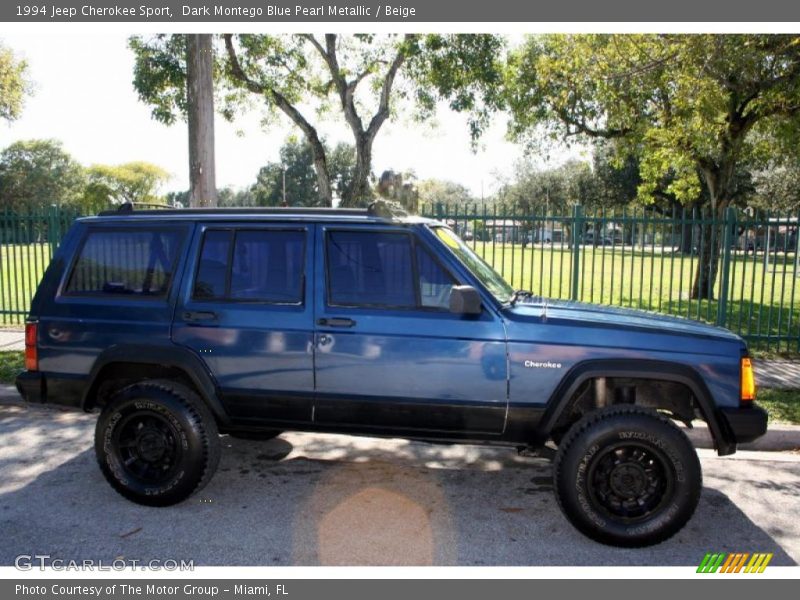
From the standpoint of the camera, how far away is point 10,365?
8617 millimetres

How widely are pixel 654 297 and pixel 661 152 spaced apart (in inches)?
160

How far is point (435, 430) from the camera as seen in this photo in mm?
4238

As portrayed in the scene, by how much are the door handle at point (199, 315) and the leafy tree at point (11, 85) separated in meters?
24.5

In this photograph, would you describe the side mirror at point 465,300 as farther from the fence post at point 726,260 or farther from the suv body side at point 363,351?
the fence post at point 726,260

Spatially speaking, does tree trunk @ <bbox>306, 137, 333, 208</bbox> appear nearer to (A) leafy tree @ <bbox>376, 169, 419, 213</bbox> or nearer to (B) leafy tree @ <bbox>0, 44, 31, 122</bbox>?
(A) leafy tree @ <bbox>376, 169, 419, 213</bbox>

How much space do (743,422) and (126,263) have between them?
165 inches

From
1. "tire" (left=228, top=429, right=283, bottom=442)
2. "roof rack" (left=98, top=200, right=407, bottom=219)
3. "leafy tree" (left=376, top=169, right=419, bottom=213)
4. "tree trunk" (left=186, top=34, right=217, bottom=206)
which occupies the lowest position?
"tire" (left=228, top=429, right=283, bottom=442)

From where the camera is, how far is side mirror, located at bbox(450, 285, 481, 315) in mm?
3938

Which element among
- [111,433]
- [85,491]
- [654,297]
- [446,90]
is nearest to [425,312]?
[111,433]

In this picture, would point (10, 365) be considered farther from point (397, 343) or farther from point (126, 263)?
point (397, 343)

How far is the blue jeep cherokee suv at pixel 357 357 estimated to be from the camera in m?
4.00

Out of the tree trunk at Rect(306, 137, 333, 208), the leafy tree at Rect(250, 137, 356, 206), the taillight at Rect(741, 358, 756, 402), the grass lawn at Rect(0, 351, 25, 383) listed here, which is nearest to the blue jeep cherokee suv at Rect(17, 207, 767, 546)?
the taillight at Rect(741, 358, 756, 402)

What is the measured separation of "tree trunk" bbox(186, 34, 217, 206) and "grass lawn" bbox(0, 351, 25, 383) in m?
3.04

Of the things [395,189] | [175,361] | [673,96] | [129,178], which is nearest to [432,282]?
[175,361]
